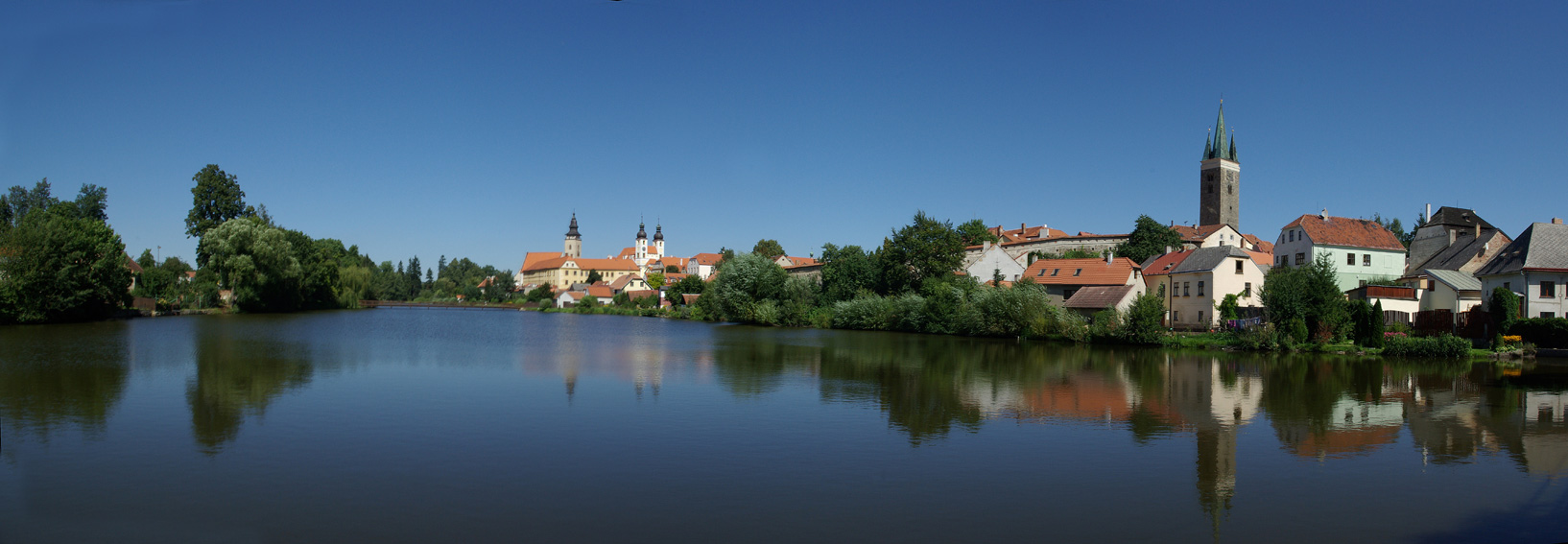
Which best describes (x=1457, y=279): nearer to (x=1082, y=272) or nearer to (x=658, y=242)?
(x=1082, y=272)

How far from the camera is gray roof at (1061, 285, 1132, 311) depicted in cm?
4316

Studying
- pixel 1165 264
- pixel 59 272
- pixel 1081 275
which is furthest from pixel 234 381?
pixel 1165 264

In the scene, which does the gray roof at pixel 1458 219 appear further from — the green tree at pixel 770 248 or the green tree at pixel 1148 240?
the green tree at pixel 770 248

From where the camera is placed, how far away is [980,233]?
80438 mm

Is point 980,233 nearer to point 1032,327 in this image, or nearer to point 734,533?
point 1032,327

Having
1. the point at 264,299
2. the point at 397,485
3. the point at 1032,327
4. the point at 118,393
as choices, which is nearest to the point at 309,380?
the point at 118,393

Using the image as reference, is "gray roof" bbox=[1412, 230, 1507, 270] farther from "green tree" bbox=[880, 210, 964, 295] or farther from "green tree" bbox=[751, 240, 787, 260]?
"green tree" bbox=[751, 240, 787, 260]

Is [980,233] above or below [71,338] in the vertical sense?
Result: above

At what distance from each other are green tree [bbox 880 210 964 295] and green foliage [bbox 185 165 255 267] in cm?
4775

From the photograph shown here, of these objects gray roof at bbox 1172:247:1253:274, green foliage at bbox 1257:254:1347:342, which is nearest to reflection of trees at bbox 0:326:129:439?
green foliage at bbox 1257:254:1347:342

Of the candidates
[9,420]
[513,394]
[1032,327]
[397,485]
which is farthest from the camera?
[1032,327]

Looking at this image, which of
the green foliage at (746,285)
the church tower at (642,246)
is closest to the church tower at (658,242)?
the church tower at (642,246)

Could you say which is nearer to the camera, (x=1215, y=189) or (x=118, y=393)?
(x=118, y=393)

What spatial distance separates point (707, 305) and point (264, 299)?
30762 millimetres
